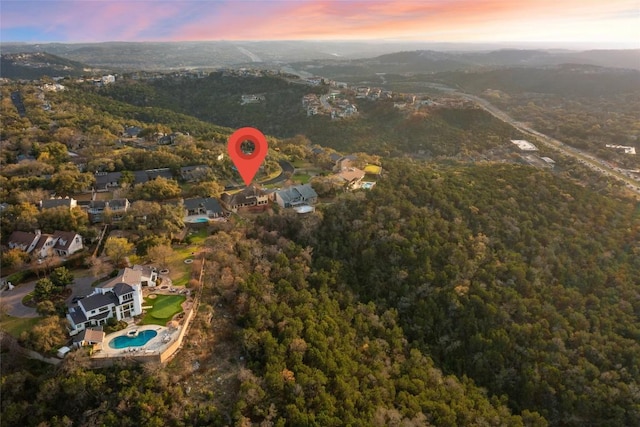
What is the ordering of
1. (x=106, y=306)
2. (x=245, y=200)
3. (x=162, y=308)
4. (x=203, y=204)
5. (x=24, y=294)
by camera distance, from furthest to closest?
1. (x=245, y=200)
2. (x=203, y=204)
3. (x=24, y=294)
4. (x=162, y=308)
5. (x=106, y=306)

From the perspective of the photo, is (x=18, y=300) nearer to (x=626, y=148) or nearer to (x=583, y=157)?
(x=583, y=157)

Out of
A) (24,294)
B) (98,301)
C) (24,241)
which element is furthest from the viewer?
(24,241)

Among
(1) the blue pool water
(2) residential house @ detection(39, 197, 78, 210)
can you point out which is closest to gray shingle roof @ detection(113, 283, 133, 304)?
(1) the blue pool water

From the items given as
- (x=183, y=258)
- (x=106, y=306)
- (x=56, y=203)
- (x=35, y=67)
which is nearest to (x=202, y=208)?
(x=183, y=258)

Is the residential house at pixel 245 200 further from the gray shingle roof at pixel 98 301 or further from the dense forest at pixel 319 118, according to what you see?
the dense forest at pixel 319 118

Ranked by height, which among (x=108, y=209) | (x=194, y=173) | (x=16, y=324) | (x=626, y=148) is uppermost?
(x=194, y=173)

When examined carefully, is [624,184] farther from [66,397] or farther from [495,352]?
[66,397]

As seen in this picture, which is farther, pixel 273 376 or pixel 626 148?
pixel 626 148

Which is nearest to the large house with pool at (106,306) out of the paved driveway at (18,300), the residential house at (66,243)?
the paved driveway at (18,300)
